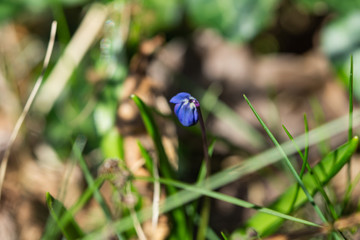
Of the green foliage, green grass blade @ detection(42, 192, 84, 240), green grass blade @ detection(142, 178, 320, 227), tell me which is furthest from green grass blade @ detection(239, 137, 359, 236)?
the green foliage

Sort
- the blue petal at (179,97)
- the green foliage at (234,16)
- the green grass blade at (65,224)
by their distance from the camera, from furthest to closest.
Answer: the green foliage at (234,16) < the green grass blade at (65,224) < the blue petal at (179,97)

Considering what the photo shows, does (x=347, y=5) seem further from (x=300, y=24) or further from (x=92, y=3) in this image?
(x=92, y=3)

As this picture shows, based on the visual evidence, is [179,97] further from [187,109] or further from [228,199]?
[228,199]

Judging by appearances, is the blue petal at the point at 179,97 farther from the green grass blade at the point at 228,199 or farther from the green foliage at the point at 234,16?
the green foliage at the point at 234,16

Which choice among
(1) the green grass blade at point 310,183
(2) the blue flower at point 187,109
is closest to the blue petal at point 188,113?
(2) the blue flower at point 187,109

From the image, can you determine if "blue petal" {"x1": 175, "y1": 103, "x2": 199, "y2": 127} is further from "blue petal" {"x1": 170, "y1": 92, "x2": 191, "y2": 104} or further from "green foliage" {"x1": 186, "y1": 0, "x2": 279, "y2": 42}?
"green foliage" {"x1": 186, "y1": 0, "x2": 279, "y2": 42}

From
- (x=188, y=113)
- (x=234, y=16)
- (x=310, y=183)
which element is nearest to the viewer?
(x=188, y=113)

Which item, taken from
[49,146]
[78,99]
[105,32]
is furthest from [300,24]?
[49,146]

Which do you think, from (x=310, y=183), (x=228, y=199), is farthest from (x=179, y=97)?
(x=310, y=183)

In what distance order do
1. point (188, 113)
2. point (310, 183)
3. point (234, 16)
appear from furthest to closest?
point (234, 16) < point (310, 183) < point (188, 113)
